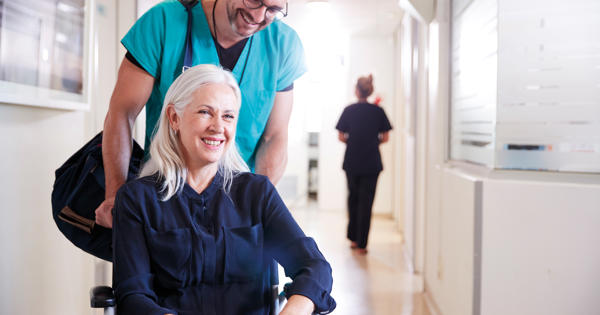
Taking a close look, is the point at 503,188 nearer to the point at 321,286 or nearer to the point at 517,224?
the point at 517,224

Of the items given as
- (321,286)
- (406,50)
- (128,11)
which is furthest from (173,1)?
(406,50)

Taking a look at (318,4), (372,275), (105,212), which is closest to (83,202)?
(105,212)

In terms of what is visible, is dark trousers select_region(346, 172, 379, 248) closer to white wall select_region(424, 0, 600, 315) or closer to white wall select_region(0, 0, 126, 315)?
white wall select_region(424, 0, 600, 315)

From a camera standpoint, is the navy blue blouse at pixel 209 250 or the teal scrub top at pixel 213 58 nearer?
the navy blue blouse at pixel 209 250

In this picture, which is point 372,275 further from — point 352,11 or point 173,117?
point 173,117

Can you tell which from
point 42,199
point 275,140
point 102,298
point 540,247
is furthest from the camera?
point 42,199

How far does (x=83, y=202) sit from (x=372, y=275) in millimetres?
2586

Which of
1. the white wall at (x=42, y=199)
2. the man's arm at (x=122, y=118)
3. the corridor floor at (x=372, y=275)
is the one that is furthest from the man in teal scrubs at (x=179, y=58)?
the corridor floor at (x=372, y=275)

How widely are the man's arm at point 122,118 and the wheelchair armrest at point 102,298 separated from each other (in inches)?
15.7

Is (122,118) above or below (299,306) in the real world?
above

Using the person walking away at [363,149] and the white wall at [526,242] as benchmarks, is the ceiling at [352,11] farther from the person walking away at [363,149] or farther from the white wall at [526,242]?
the person walking away at [363,149]

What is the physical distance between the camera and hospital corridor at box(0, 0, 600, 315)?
1354 millimetres

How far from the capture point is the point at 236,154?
1.51m

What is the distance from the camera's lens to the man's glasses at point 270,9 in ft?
5.06
